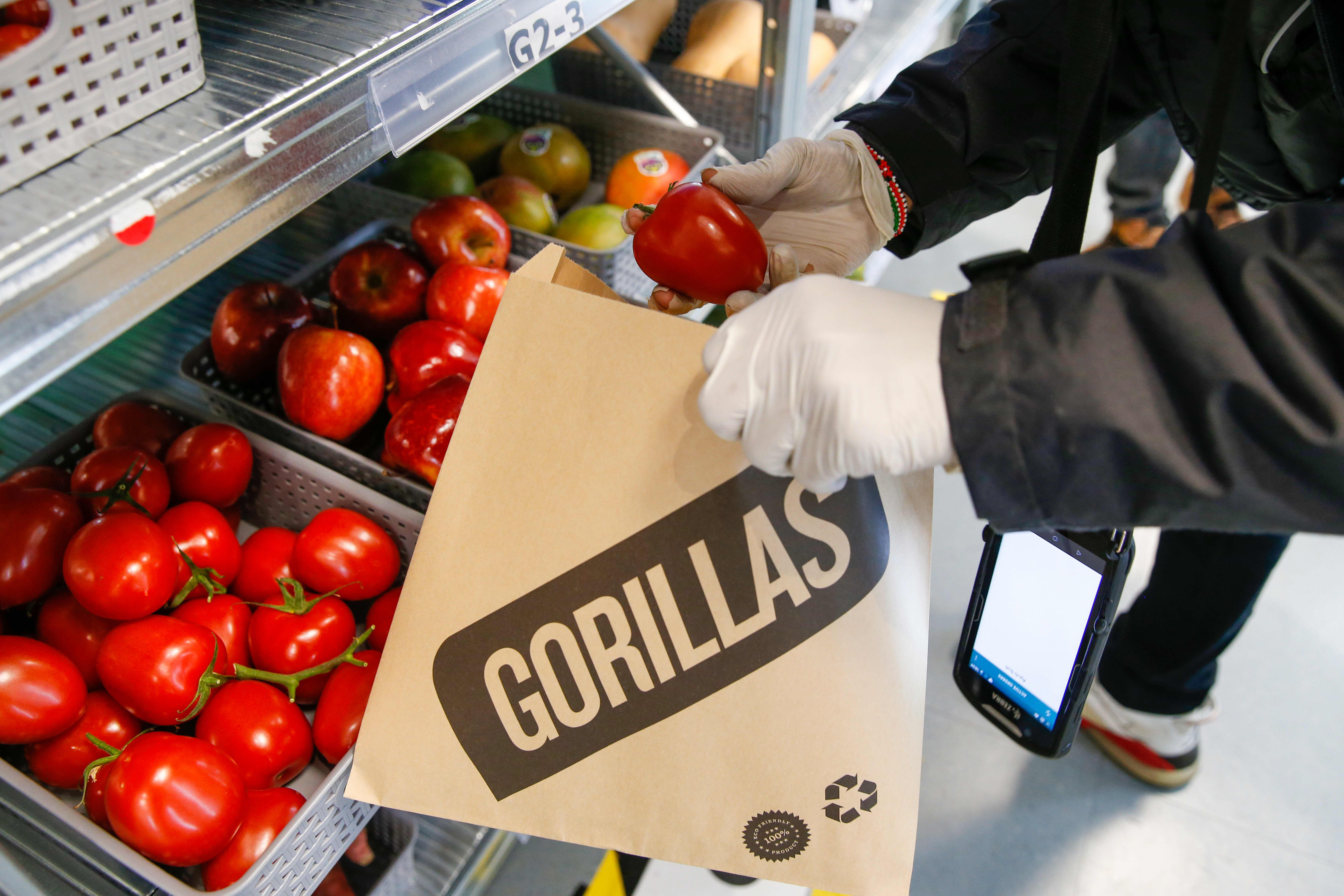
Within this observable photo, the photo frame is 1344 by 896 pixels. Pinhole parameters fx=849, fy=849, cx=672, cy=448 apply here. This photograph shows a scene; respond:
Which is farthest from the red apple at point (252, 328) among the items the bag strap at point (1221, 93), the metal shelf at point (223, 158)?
the bag strap at point (1221, 93)

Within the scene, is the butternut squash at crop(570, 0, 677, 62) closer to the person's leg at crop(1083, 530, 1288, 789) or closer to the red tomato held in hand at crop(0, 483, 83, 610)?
the red tomato held in hand at crop(0, 483, 83, 610)

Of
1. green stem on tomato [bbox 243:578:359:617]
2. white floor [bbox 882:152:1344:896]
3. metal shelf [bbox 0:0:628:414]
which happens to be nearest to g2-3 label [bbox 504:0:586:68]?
metal shelf [bbox 0:0:628:414]

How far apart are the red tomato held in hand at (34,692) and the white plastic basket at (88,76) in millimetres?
456

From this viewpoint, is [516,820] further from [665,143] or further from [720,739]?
[665,143]

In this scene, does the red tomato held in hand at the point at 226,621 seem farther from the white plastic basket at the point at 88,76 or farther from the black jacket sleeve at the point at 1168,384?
the black jacket sleeve at the point at 1168,384

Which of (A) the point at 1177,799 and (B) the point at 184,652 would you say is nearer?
(B) the point at 184,652

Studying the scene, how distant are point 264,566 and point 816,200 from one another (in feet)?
2.93

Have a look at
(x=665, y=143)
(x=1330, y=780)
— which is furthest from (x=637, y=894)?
(x=1330, y=780)

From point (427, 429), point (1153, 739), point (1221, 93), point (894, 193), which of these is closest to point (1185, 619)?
point (1153, 739)

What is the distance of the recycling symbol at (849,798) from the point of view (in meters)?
0.77

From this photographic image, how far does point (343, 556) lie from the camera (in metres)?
1.01

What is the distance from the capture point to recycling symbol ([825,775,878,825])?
2.54ft

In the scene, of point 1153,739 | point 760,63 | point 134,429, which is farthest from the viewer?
point 1153,739

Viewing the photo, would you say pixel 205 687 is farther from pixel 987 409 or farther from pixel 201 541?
pixel 987 409
